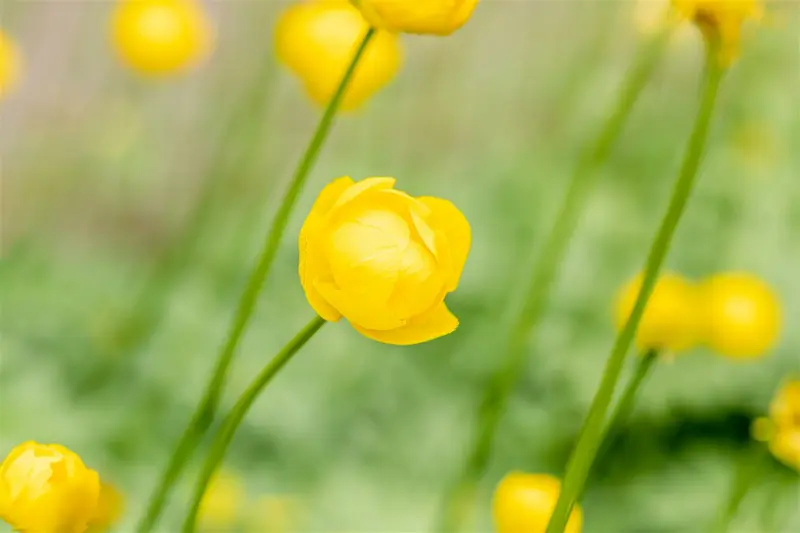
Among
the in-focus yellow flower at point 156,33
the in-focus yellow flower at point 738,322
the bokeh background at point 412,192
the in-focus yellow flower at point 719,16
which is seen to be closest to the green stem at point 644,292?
the in-focus yellow flower at point 719,16

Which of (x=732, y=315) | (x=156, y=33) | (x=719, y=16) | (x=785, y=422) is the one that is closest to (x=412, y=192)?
(x=156, y=33)

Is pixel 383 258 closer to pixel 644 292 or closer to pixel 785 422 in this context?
pixel 644 292

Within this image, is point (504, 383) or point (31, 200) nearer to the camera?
point (504, 383)

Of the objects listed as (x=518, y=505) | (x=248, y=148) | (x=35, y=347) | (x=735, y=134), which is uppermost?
(x=735, y=134)

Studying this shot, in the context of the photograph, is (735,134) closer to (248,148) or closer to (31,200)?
(248,148)

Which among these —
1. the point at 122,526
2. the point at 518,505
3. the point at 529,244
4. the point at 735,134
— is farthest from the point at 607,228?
the point at 518,505

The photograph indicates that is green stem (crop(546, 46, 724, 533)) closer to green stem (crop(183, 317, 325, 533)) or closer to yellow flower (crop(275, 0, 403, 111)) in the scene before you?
green stem (crop(183, 317, 325, 533))

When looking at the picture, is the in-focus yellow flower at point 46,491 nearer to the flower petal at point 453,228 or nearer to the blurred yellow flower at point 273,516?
the flower petal at point 453,228

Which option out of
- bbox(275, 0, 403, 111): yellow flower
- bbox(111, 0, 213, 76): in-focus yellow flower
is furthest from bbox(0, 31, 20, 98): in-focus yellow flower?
bbox(275, 0, 403, 111): yellow flower
